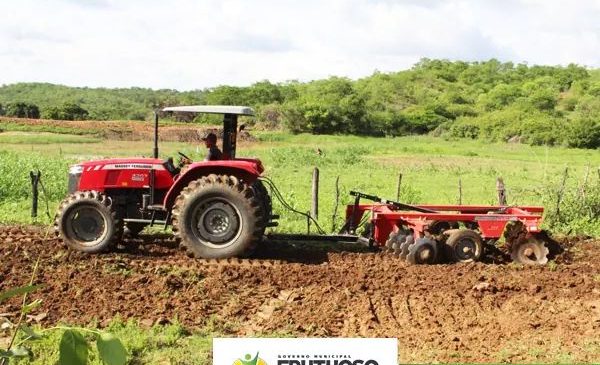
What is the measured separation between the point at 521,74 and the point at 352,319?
11374 cm

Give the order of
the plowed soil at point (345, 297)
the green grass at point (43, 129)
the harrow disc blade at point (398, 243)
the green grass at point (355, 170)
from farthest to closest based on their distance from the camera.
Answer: the green grass at point (43, 129)
the green grass at point (355, 170)
the harrow disc blade at point (398, 243)
the plowed soil at point (345, 297)

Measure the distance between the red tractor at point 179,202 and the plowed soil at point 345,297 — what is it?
28cm

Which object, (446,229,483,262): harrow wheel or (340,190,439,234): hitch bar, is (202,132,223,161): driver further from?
(446,229,483,262): harrow wheel

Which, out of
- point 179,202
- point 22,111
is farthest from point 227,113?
point 22,111

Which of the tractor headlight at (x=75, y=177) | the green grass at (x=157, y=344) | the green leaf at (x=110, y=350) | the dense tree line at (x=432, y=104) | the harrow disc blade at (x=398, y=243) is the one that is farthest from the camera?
the dense tree line at (x=432, y=104)

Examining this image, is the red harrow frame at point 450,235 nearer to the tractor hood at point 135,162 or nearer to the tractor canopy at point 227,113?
the tractor canopy at point 227,113

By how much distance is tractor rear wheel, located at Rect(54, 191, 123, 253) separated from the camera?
9062 millimetres

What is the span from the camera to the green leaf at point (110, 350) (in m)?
1.25

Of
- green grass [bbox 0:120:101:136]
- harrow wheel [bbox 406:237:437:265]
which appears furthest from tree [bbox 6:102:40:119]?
harrow wheel [bbox 406:237:437:265]

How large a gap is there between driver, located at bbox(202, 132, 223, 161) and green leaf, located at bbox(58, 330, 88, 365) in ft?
26.3

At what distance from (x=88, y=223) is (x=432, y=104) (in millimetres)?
72824

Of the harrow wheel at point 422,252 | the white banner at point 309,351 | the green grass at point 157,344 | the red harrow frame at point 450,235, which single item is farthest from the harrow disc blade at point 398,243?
the white banner at point 309,351

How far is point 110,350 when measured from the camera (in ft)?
4.13

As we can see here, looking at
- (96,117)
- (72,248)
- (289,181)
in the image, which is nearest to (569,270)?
(72,248)
